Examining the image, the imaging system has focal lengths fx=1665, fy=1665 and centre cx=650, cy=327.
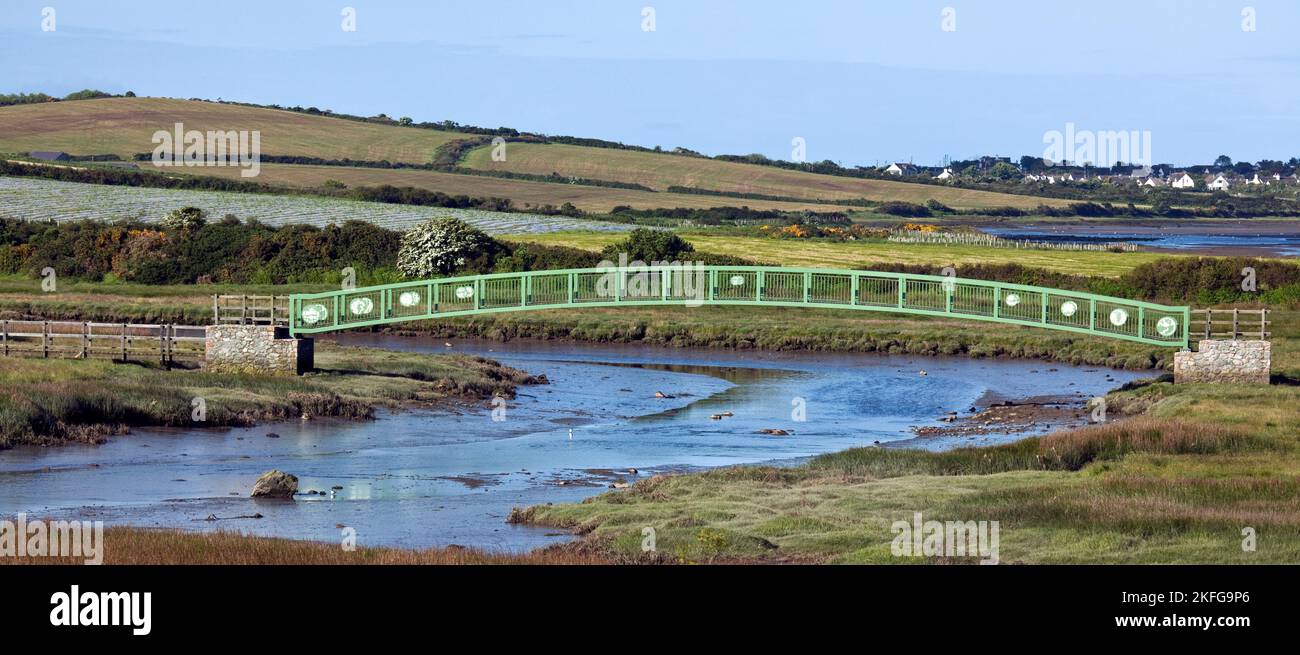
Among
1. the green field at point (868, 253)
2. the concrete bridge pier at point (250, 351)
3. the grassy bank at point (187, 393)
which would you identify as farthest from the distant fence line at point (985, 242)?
the concrete bridge pier at point (250, 351)

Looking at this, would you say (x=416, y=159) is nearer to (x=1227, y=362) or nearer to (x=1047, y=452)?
(x=1227, y=362)

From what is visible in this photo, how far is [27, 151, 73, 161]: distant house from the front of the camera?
123 meters

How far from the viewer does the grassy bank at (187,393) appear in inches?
1375

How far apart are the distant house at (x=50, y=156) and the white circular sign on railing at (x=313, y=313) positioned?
3227 inches

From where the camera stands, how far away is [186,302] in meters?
73.4

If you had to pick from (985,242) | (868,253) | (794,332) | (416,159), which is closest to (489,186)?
→ (416,159)

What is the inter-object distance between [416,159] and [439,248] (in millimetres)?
66189

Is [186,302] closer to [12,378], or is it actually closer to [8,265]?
[8,265]

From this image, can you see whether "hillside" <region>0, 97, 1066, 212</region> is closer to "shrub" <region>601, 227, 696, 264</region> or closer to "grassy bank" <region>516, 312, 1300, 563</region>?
"shrub" <region>601, 227, 696, 264</region>

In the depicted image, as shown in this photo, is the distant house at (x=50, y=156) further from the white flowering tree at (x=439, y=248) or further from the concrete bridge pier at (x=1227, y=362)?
the concrete bridge pier at (x=1227, y=362)

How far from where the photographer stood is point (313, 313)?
47688 mm

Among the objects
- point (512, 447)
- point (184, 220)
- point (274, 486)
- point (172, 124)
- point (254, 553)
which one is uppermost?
point (172, 124)

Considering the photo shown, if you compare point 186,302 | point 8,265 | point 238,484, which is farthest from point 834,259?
point 238,484

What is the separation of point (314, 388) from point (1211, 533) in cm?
2649
